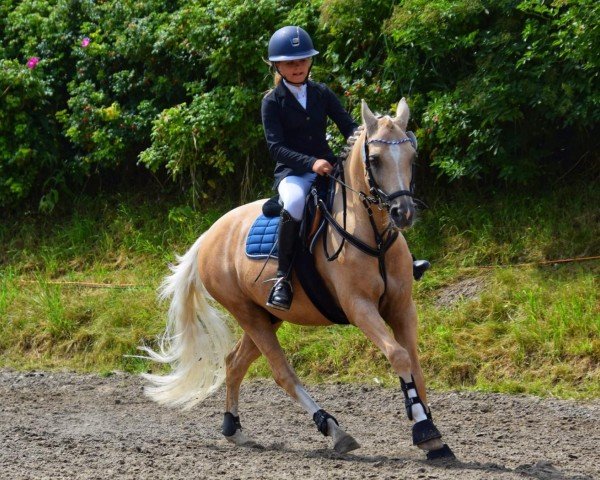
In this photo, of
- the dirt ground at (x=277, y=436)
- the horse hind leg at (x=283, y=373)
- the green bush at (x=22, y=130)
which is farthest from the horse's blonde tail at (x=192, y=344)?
the green bush at (x=22, y=130)

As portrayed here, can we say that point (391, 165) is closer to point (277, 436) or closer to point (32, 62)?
point (277, 436)

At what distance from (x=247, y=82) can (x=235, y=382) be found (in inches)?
194

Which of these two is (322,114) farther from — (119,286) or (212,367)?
(119,286)

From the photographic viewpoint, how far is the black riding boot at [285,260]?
695cm

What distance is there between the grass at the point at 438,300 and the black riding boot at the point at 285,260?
91.6 inches

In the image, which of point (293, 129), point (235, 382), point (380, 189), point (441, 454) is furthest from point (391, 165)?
point (235, 382)

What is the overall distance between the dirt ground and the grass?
0.43 metres

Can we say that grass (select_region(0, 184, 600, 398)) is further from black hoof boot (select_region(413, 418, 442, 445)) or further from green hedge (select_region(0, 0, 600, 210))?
black hoof boot (select_region(413, 418, 442, 445))

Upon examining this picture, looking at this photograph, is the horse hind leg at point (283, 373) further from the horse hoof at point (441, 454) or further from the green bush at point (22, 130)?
the green bush at point (22, 130)

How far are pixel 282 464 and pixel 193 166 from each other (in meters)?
6.12

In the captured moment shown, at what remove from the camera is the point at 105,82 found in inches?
523

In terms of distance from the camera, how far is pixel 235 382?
7.84 m

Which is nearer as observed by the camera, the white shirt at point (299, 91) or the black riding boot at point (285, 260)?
the black riding boot at point (285, 260)

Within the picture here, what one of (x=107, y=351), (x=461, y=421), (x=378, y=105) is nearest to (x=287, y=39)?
(x=461, y=421)
